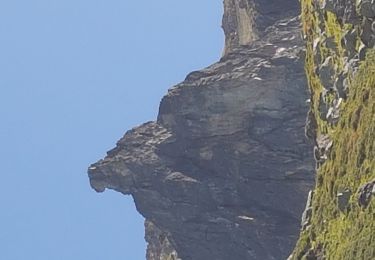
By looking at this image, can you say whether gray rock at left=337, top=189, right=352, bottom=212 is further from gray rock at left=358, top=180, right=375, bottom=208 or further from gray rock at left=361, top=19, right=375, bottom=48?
gray rock at left=361, top=19, right=375, bottom=48

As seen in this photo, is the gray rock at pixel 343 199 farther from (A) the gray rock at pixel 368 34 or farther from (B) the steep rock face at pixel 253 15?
(B) the steep rock face at pixel 253 15

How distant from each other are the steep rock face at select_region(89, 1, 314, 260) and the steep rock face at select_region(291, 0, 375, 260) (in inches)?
1429

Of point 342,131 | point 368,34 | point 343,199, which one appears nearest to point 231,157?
point 342,131

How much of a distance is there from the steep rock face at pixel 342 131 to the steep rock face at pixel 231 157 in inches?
1429

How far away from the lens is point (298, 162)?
103m

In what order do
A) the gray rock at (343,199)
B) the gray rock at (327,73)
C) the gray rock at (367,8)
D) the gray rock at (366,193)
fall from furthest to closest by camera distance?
the gray rock at (327,73) → the gray rock at (343,199) → the gray rock at (367,8) → the gray rock at (366,193)

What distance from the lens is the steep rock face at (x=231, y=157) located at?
102812 mm

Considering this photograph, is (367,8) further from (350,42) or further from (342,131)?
(342,131)

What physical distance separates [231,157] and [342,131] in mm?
53777

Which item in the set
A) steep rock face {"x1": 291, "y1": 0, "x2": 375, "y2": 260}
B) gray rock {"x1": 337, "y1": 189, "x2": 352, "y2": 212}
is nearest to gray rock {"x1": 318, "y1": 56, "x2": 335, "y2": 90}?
steep rock face {"x1": 291, "y1": 0, "x2": 375, "y2": 260}

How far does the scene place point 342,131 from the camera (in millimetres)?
54594

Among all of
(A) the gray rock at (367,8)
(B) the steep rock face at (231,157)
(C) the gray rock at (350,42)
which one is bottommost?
(B) the steep rock face at (231,157)

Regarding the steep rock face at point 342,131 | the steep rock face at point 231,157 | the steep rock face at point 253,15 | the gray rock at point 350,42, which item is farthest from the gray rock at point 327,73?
the steep rock face at point 253,15

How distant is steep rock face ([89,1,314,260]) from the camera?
10281 centimetres
